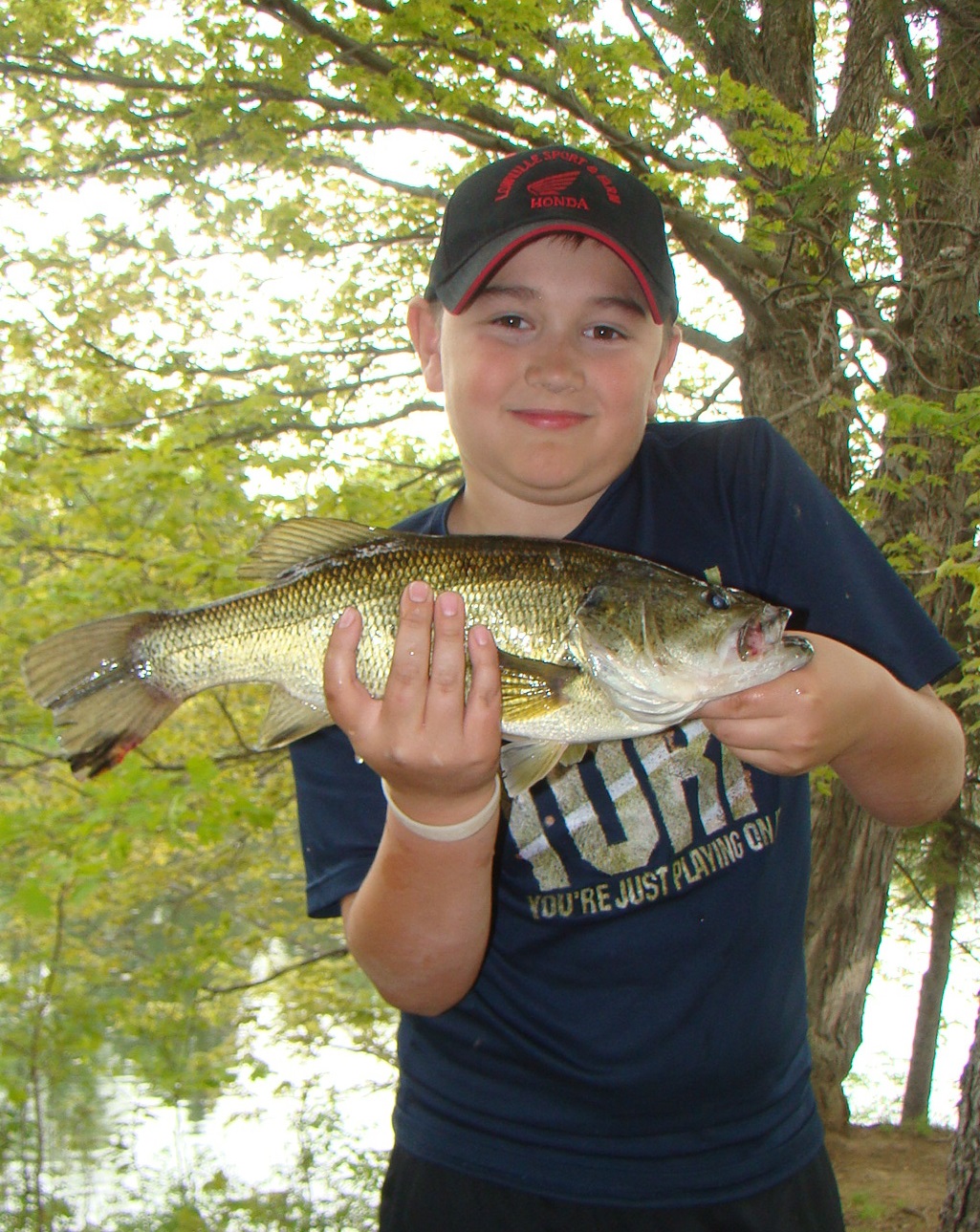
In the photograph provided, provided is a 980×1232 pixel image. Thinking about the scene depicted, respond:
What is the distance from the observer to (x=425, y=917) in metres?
1.90

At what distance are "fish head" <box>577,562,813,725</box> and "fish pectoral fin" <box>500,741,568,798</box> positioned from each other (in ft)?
0.55

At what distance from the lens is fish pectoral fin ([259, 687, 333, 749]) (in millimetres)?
1984

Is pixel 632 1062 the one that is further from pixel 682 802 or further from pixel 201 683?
pixel 201 683

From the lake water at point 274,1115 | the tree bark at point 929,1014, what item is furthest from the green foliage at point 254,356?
the tree bark at point 929,1014

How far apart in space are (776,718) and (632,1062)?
0.82 metres

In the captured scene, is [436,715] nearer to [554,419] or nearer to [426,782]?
[426,782]

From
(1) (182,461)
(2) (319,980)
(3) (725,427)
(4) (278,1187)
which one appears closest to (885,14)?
(3) (725,427)

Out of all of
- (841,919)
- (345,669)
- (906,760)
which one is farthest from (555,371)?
(841,919)

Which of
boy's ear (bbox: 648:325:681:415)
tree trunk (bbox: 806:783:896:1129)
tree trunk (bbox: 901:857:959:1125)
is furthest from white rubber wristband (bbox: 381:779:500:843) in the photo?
tree trunk (bbox: 901:857:959:1125)

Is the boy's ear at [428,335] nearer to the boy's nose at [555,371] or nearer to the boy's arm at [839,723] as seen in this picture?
the boy's nose at [555,371]

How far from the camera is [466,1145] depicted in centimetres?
194

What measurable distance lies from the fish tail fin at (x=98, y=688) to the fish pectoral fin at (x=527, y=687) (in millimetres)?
727

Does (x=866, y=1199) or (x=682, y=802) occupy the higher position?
(x=682, y=802)

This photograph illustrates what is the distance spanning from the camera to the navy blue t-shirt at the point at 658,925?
6.29ft
